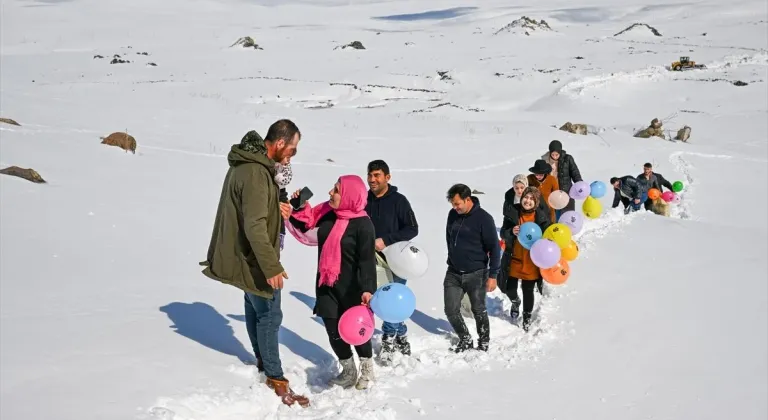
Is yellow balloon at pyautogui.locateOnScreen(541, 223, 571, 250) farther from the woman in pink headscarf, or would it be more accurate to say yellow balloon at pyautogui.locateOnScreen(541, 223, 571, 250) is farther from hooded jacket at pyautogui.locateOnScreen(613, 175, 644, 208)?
hooded jacket at pyautogui.locateOnScreen(613, 175, 644, 208)

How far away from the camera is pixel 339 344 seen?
4.95 metres

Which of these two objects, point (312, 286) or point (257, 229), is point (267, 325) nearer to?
point (257, 229)

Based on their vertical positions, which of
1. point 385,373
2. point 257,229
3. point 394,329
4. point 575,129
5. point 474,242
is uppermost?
point 575,129

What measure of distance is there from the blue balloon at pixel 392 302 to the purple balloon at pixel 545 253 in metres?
2.27

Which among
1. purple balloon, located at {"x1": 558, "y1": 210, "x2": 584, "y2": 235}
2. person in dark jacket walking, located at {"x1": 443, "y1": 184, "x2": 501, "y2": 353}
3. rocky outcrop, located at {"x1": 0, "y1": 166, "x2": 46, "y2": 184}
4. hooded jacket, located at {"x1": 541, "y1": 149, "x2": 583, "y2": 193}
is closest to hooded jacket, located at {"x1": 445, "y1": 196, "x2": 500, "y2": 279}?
person in dark jacket walking, located at {"x1": 443, "y1": 184, "x2": 501, "y2": 353}

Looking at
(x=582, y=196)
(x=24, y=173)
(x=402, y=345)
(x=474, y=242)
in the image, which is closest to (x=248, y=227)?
(x=402, y=345)

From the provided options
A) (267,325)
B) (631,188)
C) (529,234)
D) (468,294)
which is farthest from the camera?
(631,188)

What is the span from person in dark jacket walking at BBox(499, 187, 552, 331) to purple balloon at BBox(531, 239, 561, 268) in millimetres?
256

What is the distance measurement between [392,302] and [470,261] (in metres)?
1.42

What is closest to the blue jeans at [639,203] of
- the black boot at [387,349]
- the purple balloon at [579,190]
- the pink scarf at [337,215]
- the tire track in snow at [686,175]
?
the tire track in snow at [686,175]

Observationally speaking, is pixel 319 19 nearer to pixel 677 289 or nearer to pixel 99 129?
pixel 99 129

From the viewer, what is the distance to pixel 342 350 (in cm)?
497

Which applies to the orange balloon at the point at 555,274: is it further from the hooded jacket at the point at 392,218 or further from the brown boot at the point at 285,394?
the brown boot at the point at 285,394

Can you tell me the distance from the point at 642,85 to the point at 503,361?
3615cm
